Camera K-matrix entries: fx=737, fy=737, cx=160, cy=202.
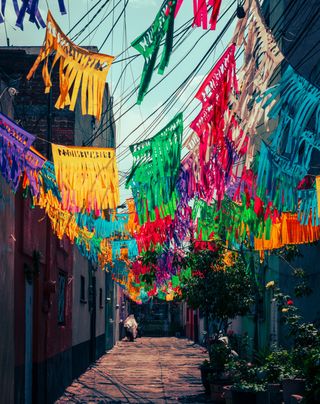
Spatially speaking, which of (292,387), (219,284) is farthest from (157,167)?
(219,284)

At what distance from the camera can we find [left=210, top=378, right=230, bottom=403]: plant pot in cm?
1574

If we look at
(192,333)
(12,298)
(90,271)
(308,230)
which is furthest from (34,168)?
(192,333)

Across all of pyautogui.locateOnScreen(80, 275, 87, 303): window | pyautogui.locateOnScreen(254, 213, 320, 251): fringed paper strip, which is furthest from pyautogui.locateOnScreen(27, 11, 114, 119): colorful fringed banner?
pyautogui.locateOnScreen(80, 275, 87, 303): window

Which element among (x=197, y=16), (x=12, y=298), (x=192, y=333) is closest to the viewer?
(x=197, y=16)

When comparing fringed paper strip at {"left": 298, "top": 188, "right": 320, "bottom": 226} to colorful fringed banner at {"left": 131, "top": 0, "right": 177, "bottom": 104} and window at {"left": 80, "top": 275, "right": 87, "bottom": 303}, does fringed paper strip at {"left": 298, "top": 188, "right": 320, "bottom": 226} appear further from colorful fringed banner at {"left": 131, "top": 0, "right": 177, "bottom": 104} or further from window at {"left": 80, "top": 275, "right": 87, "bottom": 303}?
window at {"left": 80, "top": 275, "right": 87, "bottom": 303}

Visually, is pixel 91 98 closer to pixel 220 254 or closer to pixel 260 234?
pixel 260 234

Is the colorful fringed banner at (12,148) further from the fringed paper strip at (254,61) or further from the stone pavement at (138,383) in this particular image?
the stone pavement at (138,383)

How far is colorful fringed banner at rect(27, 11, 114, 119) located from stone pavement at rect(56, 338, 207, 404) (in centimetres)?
1073

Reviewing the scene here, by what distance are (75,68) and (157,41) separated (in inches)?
52.1

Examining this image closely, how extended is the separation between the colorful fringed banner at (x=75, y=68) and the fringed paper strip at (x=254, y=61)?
1.25 m

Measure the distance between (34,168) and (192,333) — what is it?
44.1m

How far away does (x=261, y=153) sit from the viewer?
7898 mm

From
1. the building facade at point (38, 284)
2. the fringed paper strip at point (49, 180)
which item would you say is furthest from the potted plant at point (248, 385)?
the fringed paper strip at point (49, 180)

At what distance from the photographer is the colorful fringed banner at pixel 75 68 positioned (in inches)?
264
